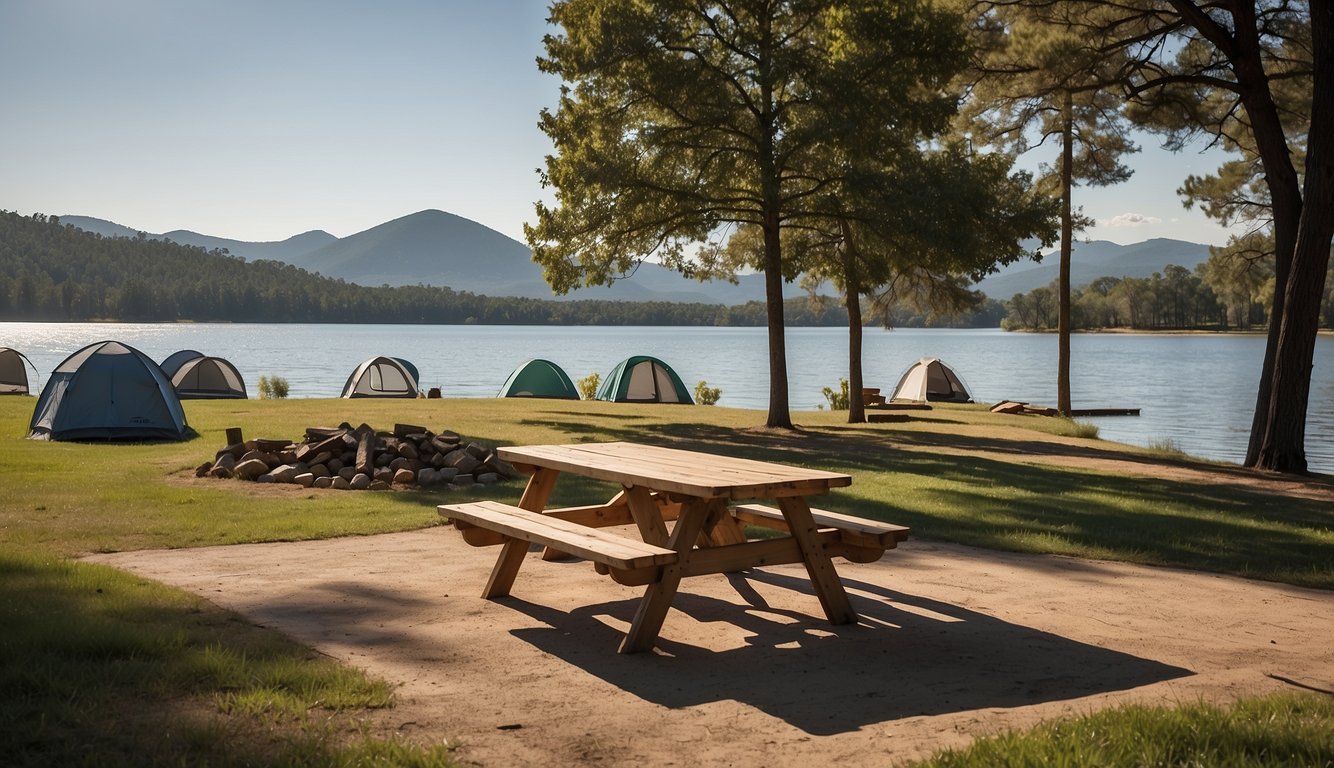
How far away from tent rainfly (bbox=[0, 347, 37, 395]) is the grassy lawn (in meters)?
11.4

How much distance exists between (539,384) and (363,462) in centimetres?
1931

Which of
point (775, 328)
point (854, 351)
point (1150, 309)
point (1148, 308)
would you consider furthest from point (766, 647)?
point (1148, 308)

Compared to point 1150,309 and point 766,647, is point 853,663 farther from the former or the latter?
point 1150,309

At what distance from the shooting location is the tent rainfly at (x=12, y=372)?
29.0m

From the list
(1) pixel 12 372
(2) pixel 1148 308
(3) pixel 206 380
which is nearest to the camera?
(3) pixel 206 380

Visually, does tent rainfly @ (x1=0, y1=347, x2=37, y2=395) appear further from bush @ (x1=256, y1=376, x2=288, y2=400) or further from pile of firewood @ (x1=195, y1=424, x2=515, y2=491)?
pile of firewood @ (x1=195, y1=424, x2=515, y2=491)

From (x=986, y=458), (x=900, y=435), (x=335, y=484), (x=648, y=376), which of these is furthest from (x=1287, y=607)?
(x=648, y=376)

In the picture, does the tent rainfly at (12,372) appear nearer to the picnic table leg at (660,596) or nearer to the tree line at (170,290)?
the picnic table leg at (660,596)

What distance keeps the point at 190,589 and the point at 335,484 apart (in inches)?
180

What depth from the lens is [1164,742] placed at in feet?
10.7

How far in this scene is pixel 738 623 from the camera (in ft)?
17.3

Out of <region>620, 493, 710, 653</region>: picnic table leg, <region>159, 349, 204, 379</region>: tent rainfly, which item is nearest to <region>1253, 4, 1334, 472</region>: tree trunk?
<region>620, 493, 710, 653</region>: picnic table leg

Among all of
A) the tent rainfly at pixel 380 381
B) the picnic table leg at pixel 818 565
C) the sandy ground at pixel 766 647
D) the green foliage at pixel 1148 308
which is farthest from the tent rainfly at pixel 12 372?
the green foliage at pixel 1148 308

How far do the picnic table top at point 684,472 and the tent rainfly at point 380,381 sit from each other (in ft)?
79.6
